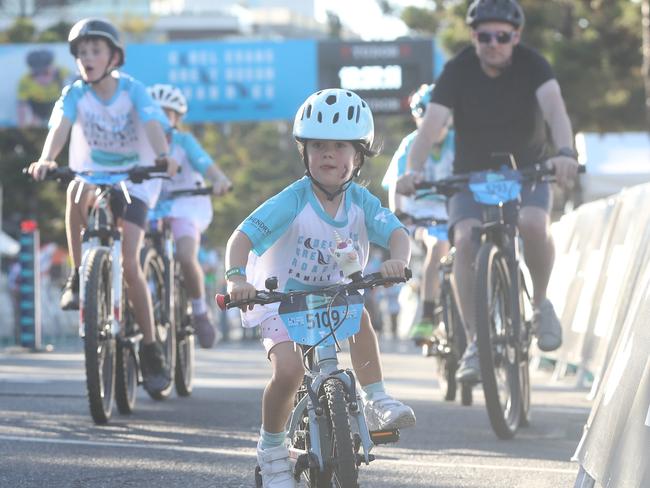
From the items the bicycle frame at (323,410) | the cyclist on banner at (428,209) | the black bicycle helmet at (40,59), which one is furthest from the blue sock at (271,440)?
the black bicycle helmet at (40,59)

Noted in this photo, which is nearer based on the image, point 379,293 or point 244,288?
point 244,288

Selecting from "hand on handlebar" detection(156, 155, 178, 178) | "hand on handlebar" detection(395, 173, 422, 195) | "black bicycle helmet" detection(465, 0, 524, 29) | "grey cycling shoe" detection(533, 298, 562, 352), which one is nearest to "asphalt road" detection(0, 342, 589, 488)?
"grey cycling shoe" detection(533, 298, 562, 352)

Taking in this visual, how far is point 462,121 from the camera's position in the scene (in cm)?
917

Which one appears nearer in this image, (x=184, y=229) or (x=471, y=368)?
(x=471, y=368)

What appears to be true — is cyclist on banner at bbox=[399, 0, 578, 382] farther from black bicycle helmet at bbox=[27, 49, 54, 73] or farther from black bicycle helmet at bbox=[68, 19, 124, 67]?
black bicycle helmet at bbox=[27, 49, 54, 73]

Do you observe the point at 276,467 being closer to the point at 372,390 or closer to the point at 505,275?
the point at 372,390

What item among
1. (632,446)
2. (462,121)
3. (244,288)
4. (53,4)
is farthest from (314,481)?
(53,4)

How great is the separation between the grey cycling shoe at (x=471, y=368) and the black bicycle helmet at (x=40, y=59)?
2988 centimetres

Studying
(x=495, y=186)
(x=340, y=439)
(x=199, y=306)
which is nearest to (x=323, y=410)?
(x=340, y=439)

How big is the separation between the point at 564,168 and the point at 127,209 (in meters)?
2.45

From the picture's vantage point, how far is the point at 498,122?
9.05 m

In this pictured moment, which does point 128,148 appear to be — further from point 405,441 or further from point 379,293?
point 379,293

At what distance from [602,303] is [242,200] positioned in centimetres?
5058

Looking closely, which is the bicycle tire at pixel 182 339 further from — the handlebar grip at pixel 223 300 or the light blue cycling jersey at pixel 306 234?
the handlebar grip at pixel 223 300
